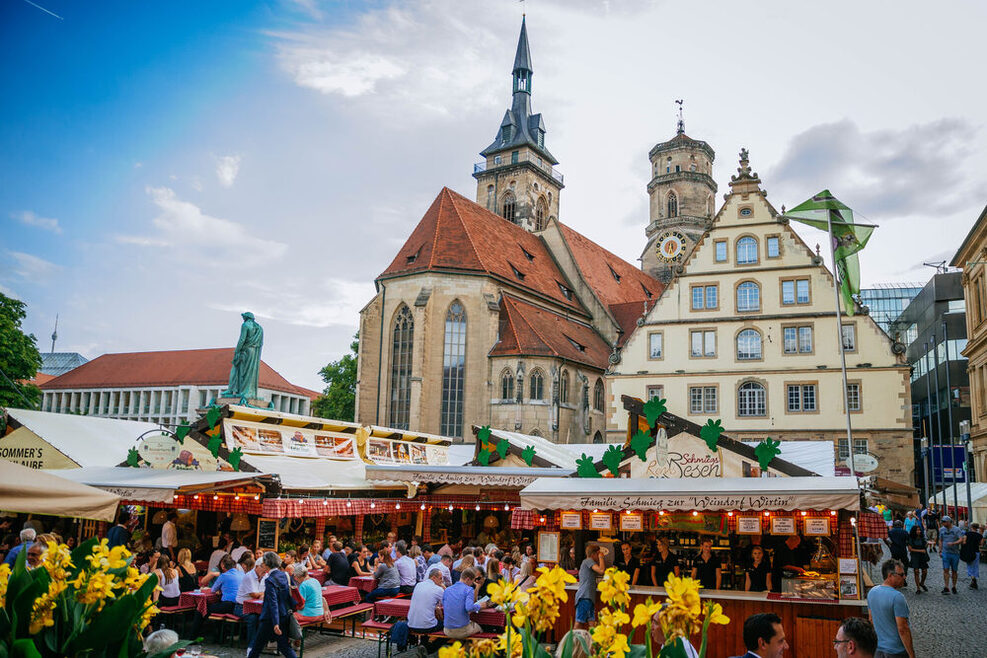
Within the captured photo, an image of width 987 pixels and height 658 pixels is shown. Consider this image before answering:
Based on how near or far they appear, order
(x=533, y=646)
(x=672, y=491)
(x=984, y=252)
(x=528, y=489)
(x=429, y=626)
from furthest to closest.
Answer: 1. (x=984, y=252)
2. (x=528, y=489)
3. (x=672, y=491)
4. (x=429, y=626)
5. (x=533, y=646)

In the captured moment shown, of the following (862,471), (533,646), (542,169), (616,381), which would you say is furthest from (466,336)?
(533,646)

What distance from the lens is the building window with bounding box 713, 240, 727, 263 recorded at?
30391 mm

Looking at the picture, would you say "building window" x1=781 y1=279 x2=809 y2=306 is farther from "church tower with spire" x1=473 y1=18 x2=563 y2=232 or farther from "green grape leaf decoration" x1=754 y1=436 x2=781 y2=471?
"church tower with spire" x1=473 y1=18 x2=563 y2=232

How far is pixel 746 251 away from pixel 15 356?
32.7 meters

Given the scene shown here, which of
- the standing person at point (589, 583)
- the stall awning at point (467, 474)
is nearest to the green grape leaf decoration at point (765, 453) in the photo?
the standing person at point (589, 583)

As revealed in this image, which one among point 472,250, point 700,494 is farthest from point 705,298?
point 700,494

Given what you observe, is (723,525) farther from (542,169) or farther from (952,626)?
(542,169)

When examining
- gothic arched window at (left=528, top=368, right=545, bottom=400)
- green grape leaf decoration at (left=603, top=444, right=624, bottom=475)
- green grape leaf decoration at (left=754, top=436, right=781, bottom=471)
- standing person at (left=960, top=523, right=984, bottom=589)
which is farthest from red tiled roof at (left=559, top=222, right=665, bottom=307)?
green grape leaf decoration at (left=754, top=436, right=781, bottom=471)

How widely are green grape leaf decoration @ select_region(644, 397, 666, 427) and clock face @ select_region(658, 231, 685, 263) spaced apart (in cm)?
4669

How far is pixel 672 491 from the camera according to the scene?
10492 mm

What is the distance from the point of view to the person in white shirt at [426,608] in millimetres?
9172

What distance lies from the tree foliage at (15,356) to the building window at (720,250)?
2993 centimetres

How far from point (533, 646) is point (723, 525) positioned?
968 centimetres

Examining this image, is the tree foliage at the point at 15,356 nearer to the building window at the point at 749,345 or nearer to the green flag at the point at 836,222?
the building window at the point at 749,345
